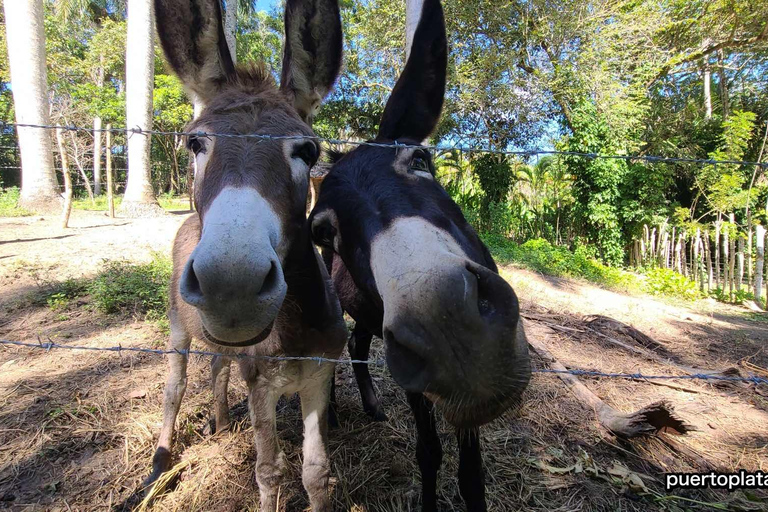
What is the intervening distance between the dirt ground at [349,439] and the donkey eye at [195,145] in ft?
7.06

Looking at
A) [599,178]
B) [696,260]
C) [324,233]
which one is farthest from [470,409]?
[599,178]

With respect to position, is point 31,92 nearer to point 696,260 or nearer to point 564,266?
point 564,266

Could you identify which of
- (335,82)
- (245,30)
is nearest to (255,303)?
(335,82)

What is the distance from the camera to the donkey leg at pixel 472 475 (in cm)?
213

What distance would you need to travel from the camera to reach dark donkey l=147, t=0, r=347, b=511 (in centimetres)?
122

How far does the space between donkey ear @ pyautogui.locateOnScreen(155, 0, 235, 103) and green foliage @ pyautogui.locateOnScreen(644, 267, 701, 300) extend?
11.7 m

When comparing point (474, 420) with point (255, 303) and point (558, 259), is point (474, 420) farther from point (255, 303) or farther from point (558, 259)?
point (558, 259)

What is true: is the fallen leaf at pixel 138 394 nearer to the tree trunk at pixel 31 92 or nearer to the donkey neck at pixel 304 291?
the donkey neck at pixel 304 291

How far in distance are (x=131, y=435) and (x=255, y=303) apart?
8.53 ft

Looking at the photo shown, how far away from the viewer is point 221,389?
2.98 meters

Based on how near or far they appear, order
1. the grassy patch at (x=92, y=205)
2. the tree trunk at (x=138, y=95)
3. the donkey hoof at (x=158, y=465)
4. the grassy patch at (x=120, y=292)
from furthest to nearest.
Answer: the grassy patch at (x=92, y=205) < the tree trunk at (x=138, y=95) < the grassy patch at (x=120, y=292) < the donkey hoof at (x=158, y=465)

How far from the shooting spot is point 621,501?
235cm

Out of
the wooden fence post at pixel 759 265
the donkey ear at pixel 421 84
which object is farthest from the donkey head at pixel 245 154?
the wooden fence post at pixel 759 265

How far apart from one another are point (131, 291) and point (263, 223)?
5044 mm
